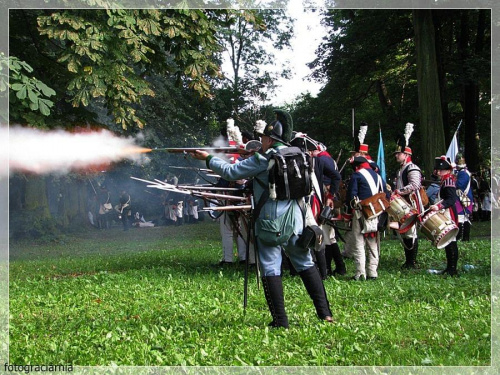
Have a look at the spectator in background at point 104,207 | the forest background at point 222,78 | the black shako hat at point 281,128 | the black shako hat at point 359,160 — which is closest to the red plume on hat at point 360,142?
the black shako hat at point 359,160

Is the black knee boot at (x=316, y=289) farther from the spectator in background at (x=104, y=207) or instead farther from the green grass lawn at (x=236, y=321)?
the spectator in background at (x=104, y=207)

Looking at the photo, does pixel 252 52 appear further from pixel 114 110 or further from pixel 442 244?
pixel 442 244

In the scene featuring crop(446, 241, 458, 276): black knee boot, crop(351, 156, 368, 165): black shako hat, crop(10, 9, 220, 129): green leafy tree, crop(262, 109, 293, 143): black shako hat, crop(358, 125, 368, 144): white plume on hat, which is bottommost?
crop(446, 241, 458, 276): black knee boot

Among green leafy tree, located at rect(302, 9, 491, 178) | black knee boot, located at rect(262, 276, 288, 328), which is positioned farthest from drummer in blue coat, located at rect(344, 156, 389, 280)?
green leafy tree, located at rect(302, 9, 491, 178)

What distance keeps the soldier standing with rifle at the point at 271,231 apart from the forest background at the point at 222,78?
12.7ft

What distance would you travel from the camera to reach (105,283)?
33.7ft

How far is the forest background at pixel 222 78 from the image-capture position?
12.0 meters

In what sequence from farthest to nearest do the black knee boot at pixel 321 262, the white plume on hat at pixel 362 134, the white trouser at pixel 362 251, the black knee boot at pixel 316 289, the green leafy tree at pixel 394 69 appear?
the green leafy tree at pixel 394 69 → the white plume on hat at pixel 362 134 → the white trouser at pixel 362 251 → the black knee boot at pixel 321 262 → the black knee boot at pixel 316 289

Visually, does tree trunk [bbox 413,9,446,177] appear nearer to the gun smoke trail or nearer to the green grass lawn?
the green grass lawn

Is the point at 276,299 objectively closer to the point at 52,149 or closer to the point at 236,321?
the point at 236,321

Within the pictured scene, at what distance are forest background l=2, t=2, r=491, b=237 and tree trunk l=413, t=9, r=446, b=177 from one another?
3 centimetres

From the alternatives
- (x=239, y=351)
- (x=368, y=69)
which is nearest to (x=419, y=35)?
(x=368, y=69)

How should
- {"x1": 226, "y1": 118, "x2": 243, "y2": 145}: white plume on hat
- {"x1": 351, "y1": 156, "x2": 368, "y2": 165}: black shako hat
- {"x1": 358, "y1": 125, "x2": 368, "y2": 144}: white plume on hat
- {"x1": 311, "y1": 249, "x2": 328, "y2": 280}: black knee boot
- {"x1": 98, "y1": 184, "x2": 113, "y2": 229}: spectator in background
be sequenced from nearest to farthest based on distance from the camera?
1. {"x1": 311, "y1": 249, "x2": 328, "y2": 280}: black knee boot
2. {"x1": 226, "y1": 118, "x2": 243, "y2": 145}: white plume on hat
3. {"x1": 351, "y1": 156, "x2": 368, "y2": 165}: black shako hat
4. {"x1": 358, "y1": 125, "x2": 368, "y2": 144}: white plume on hat
5. {"x1": 98, "y1": 184, "x2": 113, "y2": 229}: spectator in background

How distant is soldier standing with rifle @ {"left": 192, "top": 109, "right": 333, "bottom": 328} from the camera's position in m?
6.50
